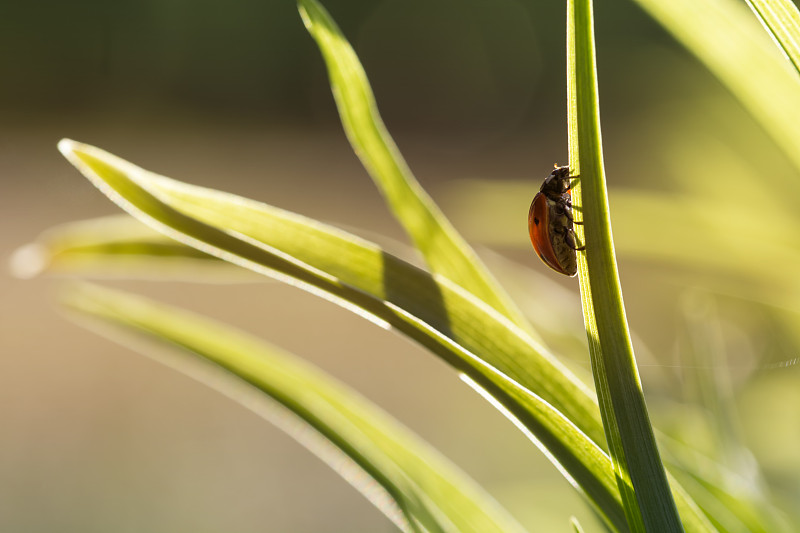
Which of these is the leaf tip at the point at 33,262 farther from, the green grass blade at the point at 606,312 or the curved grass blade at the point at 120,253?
the green grass blade at the point at 606,312

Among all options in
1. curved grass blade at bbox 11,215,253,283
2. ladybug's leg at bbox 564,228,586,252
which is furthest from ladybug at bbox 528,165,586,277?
curved grass blade at bbox 11,215,253,283

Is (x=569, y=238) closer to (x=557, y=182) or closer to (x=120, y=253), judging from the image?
(x=557, y=182)

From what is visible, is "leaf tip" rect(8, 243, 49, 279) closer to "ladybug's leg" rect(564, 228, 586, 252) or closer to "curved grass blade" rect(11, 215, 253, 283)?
"curved grass blade" rect(11, 215, 253, 283)

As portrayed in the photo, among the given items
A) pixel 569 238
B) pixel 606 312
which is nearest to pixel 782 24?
pixel 606 312

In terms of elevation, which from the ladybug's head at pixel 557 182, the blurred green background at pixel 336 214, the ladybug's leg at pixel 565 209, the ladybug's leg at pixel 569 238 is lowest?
the ladybug's leg at pixel 569 238

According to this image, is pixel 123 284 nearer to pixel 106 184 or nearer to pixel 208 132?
pixel 208 132

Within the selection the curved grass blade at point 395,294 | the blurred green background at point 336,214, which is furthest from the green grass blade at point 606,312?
the blurred green background at point 336,214
